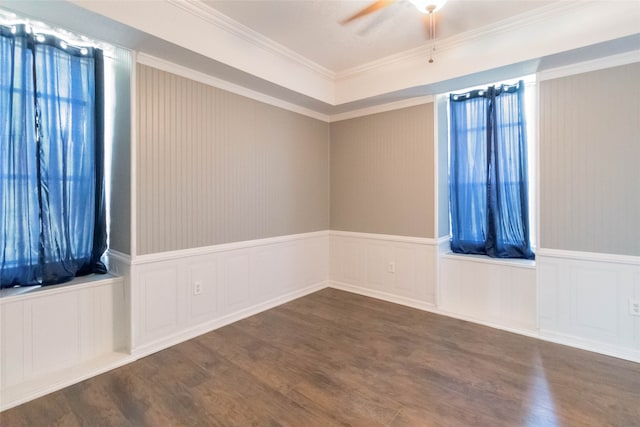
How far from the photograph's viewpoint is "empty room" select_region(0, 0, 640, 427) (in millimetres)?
2244

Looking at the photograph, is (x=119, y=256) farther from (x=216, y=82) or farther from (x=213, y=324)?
(x=216, y=82)

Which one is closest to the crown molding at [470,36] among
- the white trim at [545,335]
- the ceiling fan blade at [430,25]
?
the ceiling fan blade at [430,25]

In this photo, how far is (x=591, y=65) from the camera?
2854mm

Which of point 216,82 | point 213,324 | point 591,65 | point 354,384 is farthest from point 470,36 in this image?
point 213,324

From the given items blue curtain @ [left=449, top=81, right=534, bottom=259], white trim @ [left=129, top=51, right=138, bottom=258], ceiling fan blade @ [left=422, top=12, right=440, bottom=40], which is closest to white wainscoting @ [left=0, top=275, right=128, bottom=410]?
white trim @ [left=129, top=51, right=138, bottom=258]

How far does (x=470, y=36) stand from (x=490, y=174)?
151cm

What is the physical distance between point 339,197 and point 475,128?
2042 millimetres

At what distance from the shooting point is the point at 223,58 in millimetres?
2920

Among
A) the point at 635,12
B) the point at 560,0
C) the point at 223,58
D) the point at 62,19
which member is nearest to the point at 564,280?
the point at 635,12

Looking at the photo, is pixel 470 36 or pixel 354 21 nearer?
pixel 354 21

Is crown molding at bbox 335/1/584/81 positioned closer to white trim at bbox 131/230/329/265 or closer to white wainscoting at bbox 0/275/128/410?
white trim at bbox 131/230/329/265

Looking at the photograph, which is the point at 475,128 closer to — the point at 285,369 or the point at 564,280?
the point at 564,280

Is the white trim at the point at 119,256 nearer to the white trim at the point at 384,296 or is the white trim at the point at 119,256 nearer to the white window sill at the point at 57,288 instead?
the white window sill at the point at 57,288

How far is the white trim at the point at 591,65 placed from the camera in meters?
2.70
